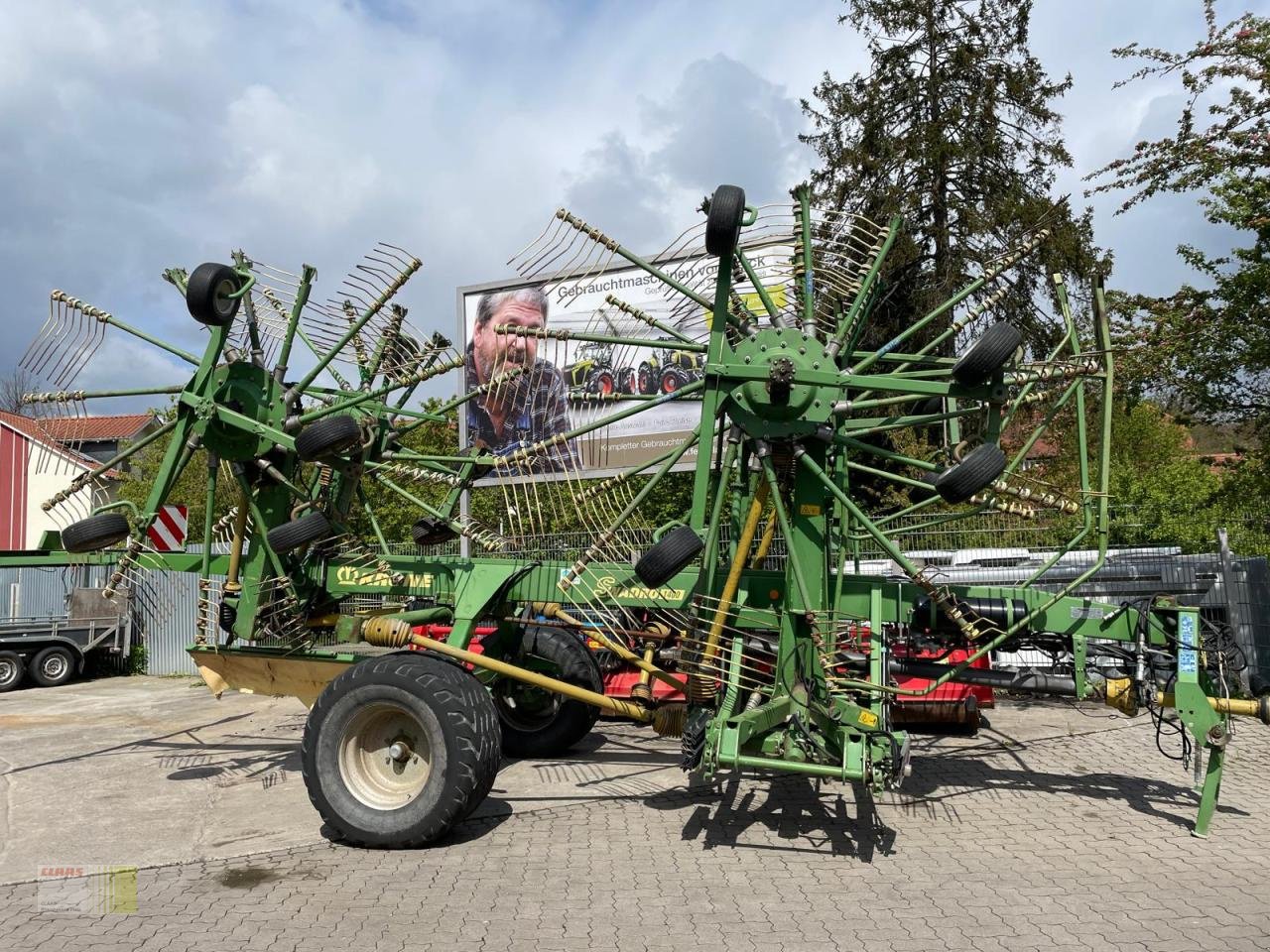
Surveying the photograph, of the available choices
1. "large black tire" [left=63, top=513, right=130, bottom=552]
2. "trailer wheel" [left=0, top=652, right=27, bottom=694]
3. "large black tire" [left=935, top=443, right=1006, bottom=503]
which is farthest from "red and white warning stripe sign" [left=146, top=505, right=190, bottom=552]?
"large black tire" [left=935, top=443, right=1006, bottom=503]

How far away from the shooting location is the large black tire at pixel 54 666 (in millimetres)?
16156

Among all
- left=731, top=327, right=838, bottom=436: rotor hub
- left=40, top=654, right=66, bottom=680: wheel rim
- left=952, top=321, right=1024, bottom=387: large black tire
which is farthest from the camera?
left=40, top=654, right=66, bottom=680: wheel rim

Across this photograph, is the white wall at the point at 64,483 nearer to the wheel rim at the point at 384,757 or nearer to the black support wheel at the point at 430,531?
the black support wheel at the point at 430,531

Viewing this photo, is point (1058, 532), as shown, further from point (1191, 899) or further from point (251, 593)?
point (251, 593)

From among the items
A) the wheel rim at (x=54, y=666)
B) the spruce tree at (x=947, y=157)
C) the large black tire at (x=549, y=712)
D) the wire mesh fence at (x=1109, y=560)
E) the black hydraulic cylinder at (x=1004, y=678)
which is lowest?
the wheel rim at (x=54, y=666)

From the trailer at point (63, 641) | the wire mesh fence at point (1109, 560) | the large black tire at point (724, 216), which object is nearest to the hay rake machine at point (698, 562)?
the large black tire at point (724, 216)

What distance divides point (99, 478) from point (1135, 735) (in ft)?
30.1

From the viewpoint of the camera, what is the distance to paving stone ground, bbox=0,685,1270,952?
473 cm

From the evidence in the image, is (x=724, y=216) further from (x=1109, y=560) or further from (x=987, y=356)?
(x=1109, y=560)

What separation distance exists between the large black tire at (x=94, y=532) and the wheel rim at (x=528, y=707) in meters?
3.22

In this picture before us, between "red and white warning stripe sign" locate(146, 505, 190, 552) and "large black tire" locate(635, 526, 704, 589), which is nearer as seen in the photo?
"large black tire" locate(635, 526, 704, 589)

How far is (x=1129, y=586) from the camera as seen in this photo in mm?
12242

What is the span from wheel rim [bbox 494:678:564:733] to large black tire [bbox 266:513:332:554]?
2207 mm

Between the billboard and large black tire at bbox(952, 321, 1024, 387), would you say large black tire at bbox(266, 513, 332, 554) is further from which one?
large black tire at bbox(952, 321, 1024, 387)
